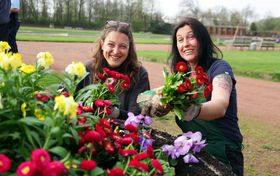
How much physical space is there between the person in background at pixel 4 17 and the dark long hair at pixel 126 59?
1776 mm

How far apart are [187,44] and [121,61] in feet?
1.88

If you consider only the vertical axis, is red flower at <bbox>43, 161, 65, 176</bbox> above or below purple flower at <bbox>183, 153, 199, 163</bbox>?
above

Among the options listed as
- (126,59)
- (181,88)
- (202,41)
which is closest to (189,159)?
(181,88)

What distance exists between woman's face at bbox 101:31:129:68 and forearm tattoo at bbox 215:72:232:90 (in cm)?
82

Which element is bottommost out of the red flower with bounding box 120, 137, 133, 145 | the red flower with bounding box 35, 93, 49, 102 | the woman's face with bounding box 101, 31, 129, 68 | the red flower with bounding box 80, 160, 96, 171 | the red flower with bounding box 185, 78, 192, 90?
the red flower with bounding box 120, 137, 133, 145

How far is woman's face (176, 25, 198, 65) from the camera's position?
2607mm

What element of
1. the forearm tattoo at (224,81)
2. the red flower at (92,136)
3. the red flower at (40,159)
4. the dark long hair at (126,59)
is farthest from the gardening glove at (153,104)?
the dark long hair at (126,59)

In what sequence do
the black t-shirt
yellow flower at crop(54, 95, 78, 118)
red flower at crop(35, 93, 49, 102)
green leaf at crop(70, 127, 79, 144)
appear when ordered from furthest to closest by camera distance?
the black t-shirt, red flower at crop(35, 93, 49, 102), green leaf at crop(70, 127, 79, 144), yellow flower at crop(54, 95, 78, 118)

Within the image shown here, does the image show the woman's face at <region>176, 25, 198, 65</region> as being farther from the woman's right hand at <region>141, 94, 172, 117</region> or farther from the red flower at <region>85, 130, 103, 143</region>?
the red flower at <region>85, 130, 103, 143</region>

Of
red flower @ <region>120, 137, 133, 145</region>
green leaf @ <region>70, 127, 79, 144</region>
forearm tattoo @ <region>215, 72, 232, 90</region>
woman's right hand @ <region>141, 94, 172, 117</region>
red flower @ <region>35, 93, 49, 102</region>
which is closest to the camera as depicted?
green leaf @ <region>70, 127, 79, 144</region>

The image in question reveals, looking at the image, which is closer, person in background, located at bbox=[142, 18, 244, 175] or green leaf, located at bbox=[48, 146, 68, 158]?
green leaf, located at bbox=[48, 146, 68, 158]

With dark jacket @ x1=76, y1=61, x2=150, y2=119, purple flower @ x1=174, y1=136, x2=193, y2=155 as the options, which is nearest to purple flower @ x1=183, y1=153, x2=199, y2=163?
purple flower @ x1=174, y1=136, x2=193, y2=155

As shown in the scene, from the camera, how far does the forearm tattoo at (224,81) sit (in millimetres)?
2367

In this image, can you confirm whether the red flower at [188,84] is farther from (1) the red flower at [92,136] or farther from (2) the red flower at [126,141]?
(1) the red flower at [92,136]
